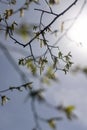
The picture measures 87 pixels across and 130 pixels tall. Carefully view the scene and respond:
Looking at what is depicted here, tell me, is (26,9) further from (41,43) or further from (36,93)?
(36,93)

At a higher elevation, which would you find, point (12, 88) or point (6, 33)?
point (6, 33)

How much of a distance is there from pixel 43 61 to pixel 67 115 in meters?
3.52

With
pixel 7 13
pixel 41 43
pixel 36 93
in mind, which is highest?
pixel 7 13

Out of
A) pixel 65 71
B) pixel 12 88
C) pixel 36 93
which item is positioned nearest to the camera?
pixel 36 93

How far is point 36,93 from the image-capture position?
4.75 metres

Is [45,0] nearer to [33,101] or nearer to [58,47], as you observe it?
[58,47]

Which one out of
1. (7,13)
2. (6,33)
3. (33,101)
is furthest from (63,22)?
(33,101)

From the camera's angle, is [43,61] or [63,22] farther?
[63,22]

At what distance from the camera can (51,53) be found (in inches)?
335

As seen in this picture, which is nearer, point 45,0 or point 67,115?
point 67,115

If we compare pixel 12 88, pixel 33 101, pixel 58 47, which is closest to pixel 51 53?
pixel 58 47

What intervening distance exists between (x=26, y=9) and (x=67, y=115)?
13.8 ft

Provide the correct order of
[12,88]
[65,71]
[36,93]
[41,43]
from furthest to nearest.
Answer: [41,43] → [65,71] → [12,88] → [36,93]

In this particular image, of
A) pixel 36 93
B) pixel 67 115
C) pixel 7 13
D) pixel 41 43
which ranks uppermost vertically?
pixel 7 13
